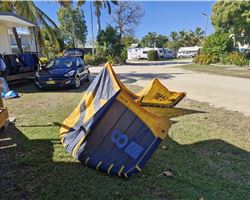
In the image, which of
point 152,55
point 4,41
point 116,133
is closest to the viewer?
point 116,133

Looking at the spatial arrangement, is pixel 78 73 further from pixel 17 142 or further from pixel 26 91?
pixel 17 142

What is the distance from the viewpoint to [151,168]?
3703mm

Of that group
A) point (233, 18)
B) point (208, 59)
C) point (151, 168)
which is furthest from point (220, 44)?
point (151, 168)

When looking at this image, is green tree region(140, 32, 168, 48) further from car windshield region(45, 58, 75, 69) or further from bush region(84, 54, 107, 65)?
car windshield region(45, 58, 75, 69)

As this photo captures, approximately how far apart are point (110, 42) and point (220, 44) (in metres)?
12.6

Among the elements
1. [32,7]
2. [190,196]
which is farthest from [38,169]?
[32,7]

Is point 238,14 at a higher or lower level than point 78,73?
higher

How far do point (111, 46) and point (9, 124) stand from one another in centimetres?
2685

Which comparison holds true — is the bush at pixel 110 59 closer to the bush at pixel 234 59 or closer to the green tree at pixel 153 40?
the bush at pixel 234 59

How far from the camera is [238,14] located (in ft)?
82.7

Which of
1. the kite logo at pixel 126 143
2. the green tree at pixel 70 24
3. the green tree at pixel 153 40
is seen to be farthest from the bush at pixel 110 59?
the green tree at pixel 153 40

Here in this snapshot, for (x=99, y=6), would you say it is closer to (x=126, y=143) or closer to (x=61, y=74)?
(x=61, y=74)

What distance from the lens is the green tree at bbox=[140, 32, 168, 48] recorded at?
76.9m

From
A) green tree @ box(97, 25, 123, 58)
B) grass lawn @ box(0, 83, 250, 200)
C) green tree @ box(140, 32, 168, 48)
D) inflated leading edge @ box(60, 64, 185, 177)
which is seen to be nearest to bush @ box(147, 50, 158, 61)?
green tree @ box(97, 25, 123, 58)
